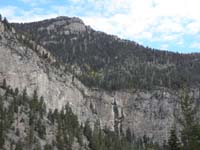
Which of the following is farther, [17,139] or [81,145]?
[81,145]

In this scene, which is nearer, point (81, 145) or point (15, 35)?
point (81, 145)

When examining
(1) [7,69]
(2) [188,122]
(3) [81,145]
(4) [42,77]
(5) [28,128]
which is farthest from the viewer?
(4) [42,77]

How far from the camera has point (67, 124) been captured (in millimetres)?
172000

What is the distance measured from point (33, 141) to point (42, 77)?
57.2 m

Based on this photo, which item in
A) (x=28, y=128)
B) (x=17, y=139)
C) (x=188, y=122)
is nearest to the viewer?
(x=188, y=122)

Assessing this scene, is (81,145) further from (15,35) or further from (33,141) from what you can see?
(15,35)

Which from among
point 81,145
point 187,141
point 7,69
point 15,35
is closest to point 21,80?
point 7,69

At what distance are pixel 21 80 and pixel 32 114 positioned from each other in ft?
103

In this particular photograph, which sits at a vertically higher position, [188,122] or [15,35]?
[15,35]

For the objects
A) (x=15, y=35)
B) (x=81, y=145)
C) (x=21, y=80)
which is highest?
(x=15, y=35)

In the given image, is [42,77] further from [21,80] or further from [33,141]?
[33,141]

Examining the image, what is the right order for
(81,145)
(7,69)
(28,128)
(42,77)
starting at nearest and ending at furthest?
(28,128)
(81,145)
(7,69)
(42,77)

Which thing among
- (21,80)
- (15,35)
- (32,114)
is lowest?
(32,114)

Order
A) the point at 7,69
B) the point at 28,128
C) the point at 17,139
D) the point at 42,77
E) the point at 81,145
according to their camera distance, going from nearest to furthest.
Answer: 1. the point at 17,139
2. the point at 28,128
3. the point at 81,145
4. the point at 7,69
5. the point at 42,77
